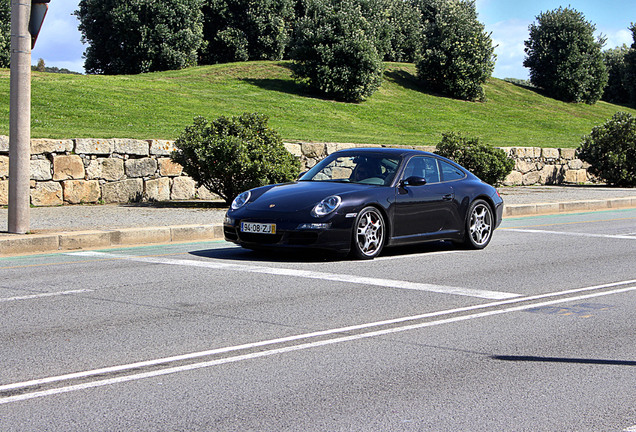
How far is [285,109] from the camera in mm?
31844

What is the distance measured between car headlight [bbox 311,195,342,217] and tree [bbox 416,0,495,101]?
36009mm

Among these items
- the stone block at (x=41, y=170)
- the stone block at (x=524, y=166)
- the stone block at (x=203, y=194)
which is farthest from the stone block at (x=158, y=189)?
the stone block at (x=524, y=166)

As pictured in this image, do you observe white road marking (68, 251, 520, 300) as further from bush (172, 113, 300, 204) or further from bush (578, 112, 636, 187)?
bush (578, 112, 636, 187)

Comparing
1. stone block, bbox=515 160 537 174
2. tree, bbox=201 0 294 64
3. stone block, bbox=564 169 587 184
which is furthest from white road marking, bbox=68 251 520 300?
tree, bbox=201 0 294 64

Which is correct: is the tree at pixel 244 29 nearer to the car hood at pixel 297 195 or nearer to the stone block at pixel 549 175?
the stone block at pixel 549 175

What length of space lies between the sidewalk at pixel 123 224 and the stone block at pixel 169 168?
2.95ft

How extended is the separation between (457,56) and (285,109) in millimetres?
16282

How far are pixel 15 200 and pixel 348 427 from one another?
8.56 metres

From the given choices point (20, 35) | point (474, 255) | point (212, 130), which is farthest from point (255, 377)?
point (212, 130)

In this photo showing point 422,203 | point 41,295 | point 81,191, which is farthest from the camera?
point 81,191

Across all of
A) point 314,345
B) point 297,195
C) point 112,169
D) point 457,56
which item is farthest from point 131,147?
point 457,56

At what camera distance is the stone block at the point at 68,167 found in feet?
51.6

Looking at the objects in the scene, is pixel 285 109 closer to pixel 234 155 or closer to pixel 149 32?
pixel 234 155

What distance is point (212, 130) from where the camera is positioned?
1600cm
